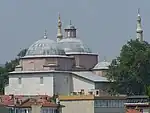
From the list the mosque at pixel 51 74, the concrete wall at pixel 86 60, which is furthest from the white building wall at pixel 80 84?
the concrete wall at pixel 86 60

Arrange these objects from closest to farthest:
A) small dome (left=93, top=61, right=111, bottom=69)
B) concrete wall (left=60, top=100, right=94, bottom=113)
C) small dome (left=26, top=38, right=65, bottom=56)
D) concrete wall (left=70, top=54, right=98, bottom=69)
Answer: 1. concrete wall (left=60, top=100, right=94, bottom=113)
2. small dome (left=26, top=38, right=65, bottom=56)
3. concrete wall (left=70, top=54, right=98, bottom=69)
4. small dome (left=93, top=61, right=111, bottom=69)

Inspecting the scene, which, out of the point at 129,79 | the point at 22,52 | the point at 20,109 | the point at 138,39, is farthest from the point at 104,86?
the point at 20,109

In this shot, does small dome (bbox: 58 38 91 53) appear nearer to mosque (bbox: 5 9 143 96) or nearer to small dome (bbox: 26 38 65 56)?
mosque (bbox: 5 9 143 96)

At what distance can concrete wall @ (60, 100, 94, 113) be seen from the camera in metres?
49.6

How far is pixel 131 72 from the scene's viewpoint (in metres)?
87.4

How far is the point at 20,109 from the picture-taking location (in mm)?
52188

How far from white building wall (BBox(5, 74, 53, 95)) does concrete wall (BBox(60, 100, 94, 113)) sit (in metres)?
37.6

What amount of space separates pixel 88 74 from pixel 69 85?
2.94m

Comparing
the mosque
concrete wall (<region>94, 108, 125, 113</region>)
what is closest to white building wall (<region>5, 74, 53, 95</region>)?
the mosque

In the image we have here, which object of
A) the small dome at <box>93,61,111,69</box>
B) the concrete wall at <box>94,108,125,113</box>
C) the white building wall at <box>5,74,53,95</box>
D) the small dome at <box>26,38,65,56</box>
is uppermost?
the small dome at <box>26,38,65,56</box>

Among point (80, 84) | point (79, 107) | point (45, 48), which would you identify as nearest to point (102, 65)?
point (80, 84)

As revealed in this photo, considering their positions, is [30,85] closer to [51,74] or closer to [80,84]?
[51,74]

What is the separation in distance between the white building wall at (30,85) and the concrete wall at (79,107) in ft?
123

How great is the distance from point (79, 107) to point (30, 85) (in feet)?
132
